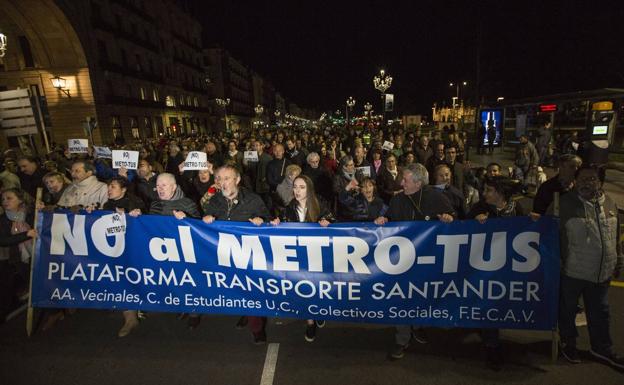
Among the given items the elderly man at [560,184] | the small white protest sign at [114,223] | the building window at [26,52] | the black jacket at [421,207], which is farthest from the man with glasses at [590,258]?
the building window at [26,52]

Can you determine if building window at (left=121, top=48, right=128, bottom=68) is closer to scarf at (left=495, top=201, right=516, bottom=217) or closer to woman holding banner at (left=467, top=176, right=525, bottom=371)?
woman holding banner at (left=467, top=176, right=525, bottom=371)

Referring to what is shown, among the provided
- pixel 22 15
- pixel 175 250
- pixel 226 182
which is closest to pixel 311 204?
pixel 226 182

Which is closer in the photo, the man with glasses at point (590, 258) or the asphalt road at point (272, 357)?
the man with glasses at point (590, 258)

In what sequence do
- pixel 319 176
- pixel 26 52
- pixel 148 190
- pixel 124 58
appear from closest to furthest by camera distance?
pixel 148 190 < pixel 319 176 < pixel 26 52 < pixel 124 58

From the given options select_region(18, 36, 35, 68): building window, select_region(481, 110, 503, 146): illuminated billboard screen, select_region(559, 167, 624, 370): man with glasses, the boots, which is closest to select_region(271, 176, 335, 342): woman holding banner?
the boots

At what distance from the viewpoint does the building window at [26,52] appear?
25.2m

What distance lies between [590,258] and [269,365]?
326cm

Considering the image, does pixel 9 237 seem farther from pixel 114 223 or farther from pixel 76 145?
pixel 76 145

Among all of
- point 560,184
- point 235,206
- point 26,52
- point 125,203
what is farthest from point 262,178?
point 26,52

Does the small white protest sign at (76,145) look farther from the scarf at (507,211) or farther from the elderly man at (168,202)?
the scarf at (507,211)

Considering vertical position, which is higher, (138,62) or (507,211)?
(138,62)

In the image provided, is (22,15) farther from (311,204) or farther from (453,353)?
(453,353)

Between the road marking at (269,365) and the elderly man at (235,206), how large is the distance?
176 mm

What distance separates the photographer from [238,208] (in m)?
3.97
